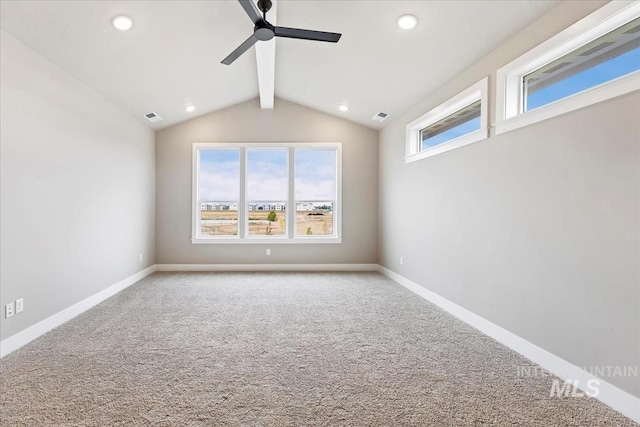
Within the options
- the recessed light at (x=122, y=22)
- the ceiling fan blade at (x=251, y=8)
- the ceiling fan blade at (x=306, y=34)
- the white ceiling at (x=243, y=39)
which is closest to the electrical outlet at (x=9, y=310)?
the white ceiling at (x=243, y=39)

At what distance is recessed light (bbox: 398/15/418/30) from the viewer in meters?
2.81

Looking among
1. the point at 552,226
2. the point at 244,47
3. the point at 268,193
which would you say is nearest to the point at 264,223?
the point at 268,193

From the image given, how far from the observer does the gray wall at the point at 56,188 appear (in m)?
2.60

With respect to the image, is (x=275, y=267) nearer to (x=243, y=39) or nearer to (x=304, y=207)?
(x=304, y=207)

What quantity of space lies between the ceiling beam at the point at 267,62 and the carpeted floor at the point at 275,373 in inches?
119

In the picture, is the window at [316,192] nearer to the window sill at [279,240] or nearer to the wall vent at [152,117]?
the window sill at [279,240]

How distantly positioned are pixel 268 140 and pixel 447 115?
3218mm

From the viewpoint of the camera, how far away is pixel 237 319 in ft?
11.0

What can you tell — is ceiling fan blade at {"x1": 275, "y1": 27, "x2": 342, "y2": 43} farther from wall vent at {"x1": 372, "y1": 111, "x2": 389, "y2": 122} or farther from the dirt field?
the dirt field

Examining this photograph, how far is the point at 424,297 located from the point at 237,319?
2.36 meters

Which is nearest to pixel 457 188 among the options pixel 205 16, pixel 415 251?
pixel 415 251

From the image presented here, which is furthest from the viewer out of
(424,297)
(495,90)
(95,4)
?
(424,297)

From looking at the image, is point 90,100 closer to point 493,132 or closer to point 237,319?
point 237,319

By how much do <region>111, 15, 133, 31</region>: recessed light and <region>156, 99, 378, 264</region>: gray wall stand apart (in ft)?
9.80
